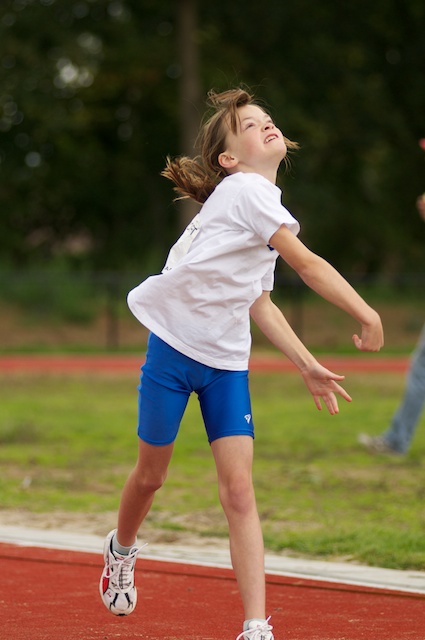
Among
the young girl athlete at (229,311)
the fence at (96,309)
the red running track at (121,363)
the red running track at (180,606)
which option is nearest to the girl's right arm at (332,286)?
the young girl athlete at (229,311)

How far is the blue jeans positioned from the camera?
28.8 ft

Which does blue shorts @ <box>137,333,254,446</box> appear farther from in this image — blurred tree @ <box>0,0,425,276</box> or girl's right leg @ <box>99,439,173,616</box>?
blurred tree @ <box>0,0,425,276</box>

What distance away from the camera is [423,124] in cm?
3294

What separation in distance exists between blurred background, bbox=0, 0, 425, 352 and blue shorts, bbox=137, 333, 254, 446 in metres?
19.6

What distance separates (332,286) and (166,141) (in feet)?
100

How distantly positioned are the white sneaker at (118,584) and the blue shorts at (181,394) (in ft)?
2.02

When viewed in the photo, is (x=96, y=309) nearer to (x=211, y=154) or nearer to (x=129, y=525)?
(x=129, y=525)

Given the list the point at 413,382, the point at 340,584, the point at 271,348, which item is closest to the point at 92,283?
the point at 271,348

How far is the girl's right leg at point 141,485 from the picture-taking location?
13.2 ft

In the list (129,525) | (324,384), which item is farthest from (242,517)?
(129,525)

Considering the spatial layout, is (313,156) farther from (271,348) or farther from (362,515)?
(362,515)

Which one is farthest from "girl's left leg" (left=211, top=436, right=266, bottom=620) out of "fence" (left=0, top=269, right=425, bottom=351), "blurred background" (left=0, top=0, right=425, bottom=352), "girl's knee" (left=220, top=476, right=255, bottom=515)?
"fence" (left=0, top=269, right=425, bottom=351)

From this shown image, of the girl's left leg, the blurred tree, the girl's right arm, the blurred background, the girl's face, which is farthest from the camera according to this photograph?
the blurred tree

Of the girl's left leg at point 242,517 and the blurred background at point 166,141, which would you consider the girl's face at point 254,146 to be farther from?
the blurred background at point 166,141
